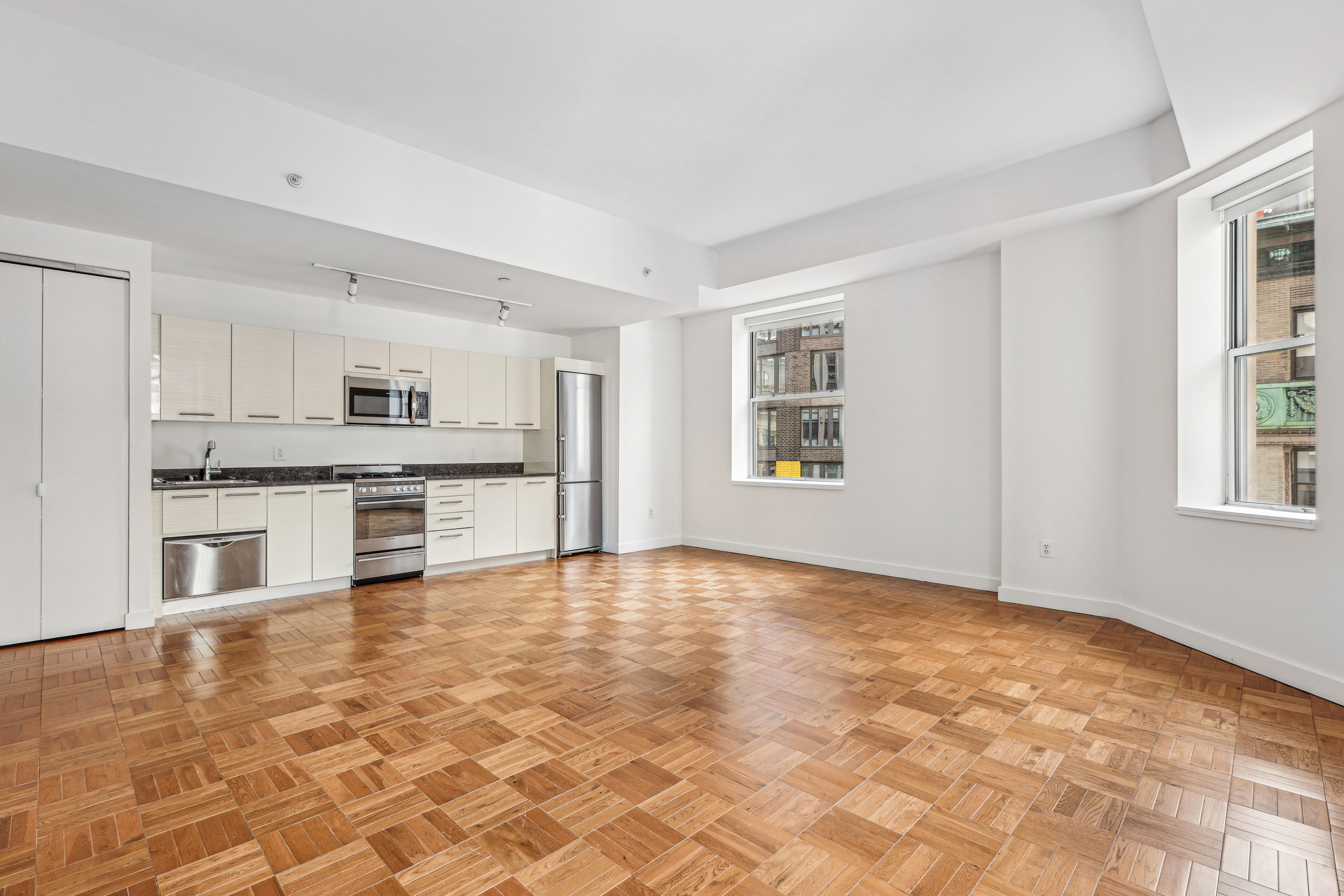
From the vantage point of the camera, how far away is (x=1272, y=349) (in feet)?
11.0

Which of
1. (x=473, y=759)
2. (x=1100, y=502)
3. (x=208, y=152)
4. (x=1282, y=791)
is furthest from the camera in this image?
(x=1100, y=502)

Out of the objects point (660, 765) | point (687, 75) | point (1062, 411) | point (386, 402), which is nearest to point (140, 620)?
point (386, 402)

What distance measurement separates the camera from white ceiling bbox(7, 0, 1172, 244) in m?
2.76

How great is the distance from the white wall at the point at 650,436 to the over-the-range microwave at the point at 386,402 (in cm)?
202

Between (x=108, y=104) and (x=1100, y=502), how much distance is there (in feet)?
19.6

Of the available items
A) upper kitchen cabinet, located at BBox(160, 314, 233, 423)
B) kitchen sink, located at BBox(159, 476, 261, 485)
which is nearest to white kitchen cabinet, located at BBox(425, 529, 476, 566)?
kitchen sink, located at BBox(159, 476, 261, 485)

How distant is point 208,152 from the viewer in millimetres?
3203

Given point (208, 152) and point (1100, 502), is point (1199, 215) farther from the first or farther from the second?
point (208, 152)

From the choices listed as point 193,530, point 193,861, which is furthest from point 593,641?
point 193,530

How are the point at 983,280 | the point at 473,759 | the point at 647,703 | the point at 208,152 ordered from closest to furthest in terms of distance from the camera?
the point at 473,759 → the point at 647,703 → the point at 208,152 → the point at 983,280

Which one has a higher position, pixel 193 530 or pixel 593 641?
pixel 193 530

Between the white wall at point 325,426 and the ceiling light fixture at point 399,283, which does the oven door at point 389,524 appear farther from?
the ceiling light fixture at point 399,283

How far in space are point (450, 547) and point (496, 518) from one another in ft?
1.65

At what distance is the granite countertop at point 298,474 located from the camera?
14.8 feet
